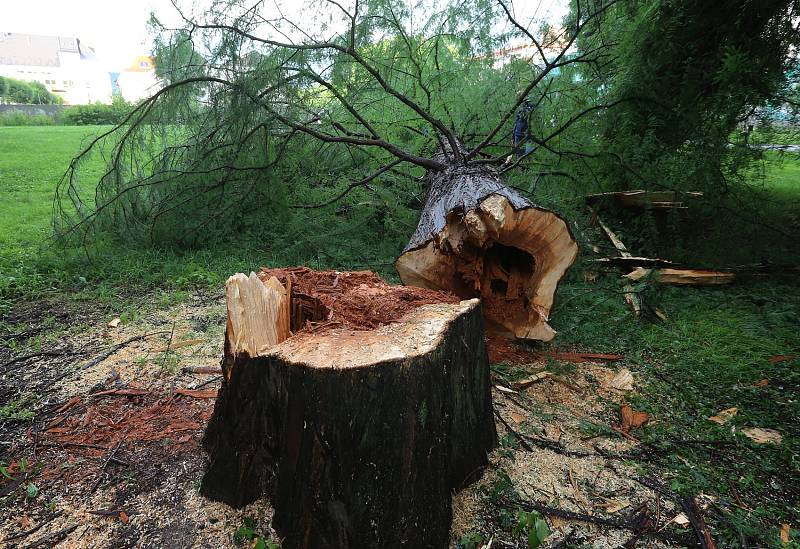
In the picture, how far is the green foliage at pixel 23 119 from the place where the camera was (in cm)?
1268

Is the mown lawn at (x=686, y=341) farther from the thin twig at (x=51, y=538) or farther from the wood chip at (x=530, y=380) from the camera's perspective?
the thin twig at (x=51, y=538)

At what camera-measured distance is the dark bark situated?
132 cm

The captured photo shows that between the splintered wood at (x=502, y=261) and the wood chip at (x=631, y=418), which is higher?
the splintered wood at (x=502, y=261)

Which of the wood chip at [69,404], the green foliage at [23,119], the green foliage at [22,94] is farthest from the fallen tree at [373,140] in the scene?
the green foliage at [22,94]

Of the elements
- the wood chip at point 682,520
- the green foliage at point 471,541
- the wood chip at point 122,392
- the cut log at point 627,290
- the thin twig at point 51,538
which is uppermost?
the cut log at point 627,290

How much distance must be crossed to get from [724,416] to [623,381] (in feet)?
1.47

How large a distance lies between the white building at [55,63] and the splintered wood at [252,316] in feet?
167

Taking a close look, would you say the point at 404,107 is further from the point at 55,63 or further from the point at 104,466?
the point at 55,63

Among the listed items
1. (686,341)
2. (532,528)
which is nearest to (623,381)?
(686,341)

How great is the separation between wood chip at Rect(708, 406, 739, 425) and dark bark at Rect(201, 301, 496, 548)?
134cm

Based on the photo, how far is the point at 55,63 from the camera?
1935 inches

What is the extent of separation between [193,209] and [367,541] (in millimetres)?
3862

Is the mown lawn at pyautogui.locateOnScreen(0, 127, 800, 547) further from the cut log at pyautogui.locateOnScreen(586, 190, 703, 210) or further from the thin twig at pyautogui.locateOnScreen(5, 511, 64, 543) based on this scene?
the thin twig at pyautogui.locateOnScreen(5, 511, 64, 543)

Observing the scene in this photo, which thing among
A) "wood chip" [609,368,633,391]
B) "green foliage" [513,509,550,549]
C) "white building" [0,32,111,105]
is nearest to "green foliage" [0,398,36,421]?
"green foliage" [513,509,550,549]
